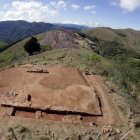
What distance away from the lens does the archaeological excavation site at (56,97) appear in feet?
47.4

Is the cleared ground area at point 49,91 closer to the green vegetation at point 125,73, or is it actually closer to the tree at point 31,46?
the green vegetation at point 125,73

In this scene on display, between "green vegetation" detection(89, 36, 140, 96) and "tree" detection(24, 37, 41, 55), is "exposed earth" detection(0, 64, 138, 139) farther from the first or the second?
"tree" detection(24, 37, 41, 55)

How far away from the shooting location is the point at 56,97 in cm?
1658

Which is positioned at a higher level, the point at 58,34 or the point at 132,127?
the point at 58,34

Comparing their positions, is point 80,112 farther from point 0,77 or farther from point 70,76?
point 0,77

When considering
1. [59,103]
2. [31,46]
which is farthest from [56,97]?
[31,46]

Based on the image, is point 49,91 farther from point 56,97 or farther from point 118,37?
point 118,37

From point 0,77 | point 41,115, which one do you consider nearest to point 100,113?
point 41,115

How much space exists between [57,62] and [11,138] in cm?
1652

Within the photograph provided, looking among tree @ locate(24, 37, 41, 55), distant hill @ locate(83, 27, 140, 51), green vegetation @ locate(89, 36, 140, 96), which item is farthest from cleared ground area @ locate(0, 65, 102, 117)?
distant hill @ locate(83, 27, 140, 51)

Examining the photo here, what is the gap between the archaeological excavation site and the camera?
14.4 metres

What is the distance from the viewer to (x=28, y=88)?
17.9 meters

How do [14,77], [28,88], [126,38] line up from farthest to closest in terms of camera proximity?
[126,38], [14,77], [28,88]

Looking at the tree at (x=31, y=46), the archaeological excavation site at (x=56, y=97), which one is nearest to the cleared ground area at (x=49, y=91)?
the archaeological excavation site at (x=56, y=97)
